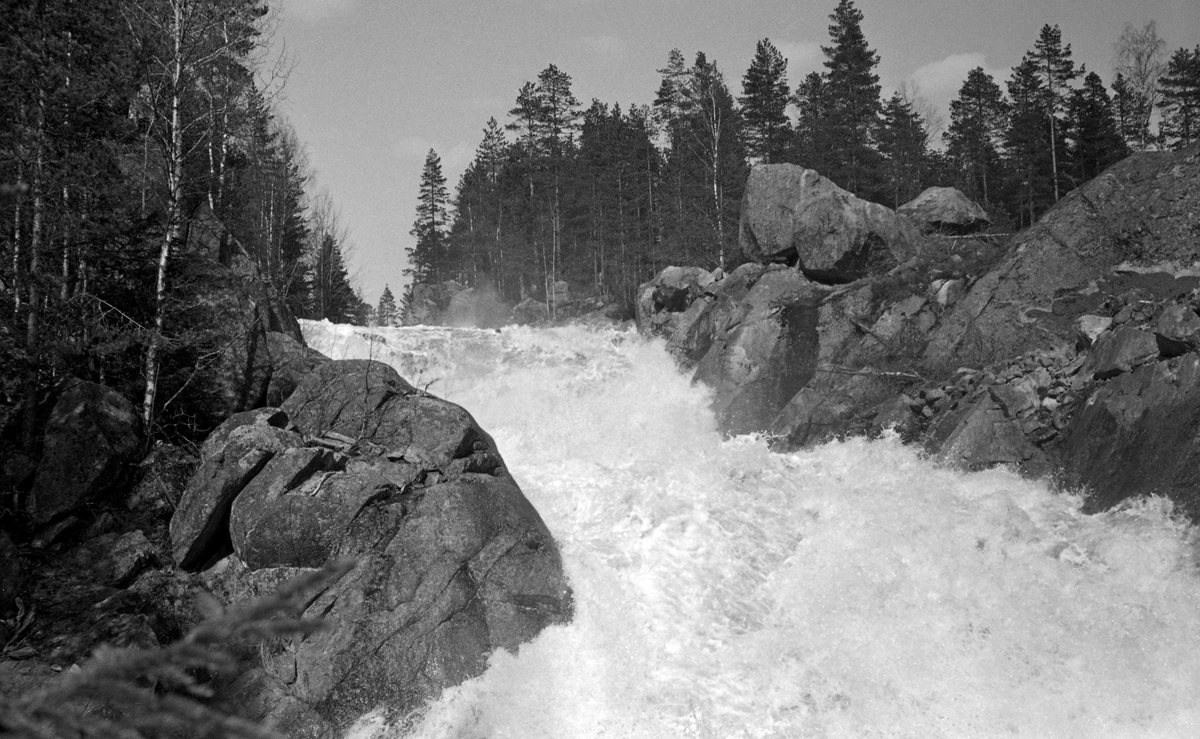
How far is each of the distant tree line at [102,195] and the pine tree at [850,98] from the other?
88.3 ft

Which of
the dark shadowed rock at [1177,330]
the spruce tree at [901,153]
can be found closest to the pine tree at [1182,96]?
the spruce tree at [901,153]

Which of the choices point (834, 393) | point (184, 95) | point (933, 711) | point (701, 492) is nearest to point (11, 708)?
point (933, 711)

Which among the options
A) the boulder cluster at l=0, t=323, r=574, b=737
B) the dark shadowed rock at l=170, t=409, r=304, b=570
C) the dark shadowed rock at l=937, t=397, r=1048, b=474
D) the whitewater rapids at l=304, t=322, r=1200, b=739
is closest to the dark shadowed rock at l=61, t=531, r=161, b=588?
the boulder cluster at l=0, t=323, r=574, b=737

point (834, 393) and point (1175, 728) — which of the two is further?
point (834, 393)

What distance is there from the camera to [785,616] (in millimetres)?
9430

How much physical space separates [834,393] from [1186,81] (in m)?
33.7

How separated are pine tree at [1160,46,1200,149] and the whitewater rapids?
34670mm

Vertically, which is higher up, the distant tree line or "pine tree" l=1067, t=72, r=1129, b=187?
"pine tree" l=1067, t=72, r=1129, b=187

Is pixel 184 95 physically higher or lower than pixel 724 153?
lower

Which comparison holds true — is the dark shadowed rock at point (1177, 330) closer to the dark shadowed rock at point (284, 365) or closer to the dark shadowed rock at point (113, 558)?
the dark shadowed rock at point (284, 365)

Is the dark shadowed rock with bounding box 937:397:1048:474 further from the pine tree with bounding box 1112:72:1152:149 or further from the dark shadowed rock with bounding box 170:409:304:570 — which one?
the pine tree with bounding box 1112:72:1152:149

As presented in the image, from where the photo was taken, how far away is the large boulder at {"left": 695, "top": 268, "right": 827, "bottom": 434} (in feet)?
55.5

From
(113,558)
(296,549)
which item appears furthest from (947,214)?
(113,558)

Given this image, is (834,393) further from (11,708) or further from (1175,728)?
(11,708)
